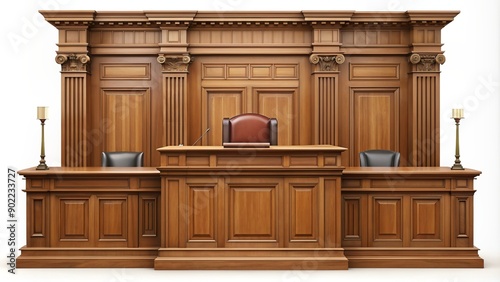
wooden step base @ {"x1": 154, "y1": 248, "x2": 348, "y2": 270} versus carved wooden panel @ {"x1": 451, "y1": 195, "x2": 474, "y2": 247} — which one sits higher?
carved wooden panel @ {"x1": 451, "y1": 195, "x2": 474, "y2": 247}

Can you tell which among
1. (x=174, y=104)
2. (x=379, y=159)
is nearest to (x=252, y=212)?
(x=379, y=159)

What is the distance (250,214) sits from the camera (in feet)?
24.7

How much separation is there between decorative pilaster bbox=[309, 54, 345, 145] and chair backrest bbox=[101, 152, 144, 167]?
267 centimetres

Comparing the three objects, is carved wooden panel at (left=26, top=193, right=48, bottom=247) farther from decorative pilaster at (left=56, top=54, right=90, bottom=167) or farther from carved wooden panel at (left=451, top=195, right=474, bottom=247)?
carved wooden panel at (left=451, top=195, right=474, bottom=247)

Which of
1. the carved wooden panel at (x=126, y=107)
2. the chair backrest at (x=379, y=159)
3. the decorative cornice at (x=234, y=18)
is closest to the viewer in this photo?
the chair backrest at (x=379, y=159)

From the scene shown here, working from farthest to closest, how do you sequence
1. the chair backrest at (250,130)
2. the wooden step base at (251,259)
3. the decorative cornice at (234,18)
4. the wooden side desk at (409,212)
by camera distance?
1. the decorative cornice at (234,18)
2. the chair backrest at (250,130)
3. the wooden side desk at (409,212)
4. the wooden step base at (251,259)

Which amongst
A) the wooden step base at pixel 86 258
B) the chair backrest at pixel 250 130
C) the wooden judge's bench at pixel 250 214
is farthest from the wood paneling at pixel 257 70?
the wooden step base at pixel 86 258

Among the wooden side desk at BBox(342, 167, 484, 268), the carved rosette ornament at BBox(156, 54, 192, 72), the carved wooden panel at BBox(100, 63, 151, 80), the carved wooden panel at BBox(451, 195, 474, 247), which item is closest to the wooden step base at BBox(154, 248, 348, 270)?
the wooden side desk at BBox(342, 167, 484, 268)

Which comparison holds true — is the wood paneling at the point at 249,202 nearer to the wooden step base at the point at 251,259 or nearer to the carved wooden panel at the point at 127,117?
the wooden step base at the point at 251,259

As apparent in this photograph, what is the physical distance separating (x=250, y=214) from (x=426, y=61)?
14.2 feet

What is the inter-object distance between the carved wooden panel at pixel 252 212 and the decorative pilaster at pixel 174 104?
10.3ft

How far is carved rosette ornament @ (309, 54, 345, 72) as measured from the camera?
34.2ft

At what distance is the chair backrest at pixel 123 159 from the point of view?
9.30 m

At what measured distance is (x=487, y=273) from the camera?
24.4ft
